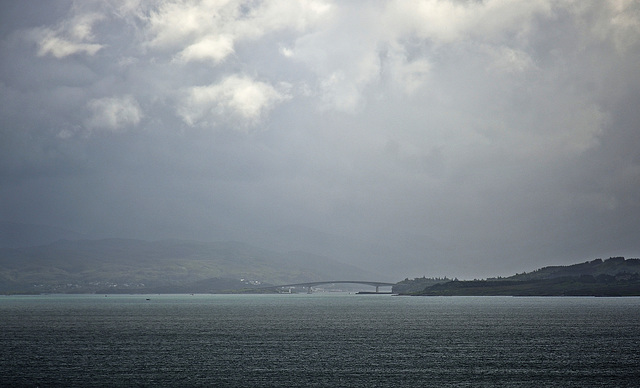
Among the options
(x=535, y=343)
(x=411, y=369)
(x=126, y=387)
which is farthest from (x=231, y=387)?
(x=535, y=343)

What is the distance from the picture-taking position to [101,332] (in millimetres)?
128375

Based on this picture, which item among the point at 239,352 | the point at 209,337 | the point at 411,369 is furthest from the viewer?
the point at 209,337

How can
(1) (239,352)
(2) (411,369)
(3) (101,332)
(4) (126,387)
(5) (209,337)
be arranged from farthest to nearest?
(3) (101,332) < (5) (209,337) < (1) (239,352) < (2) (411,369) < (4) (126,387)

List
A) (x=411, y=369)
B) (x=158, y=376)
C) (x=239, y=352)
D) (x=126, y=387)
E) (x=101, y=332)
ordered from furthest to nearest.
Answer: (x=101, y=332) → (x=239, y=352) → (x=411, y=369) → (x=158, y=376) → (x=126, y=387)

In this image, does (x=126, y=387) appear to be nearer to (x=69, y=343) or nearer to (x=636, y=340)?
(x=69, y=343)

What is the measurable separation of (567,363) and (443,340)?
3143 centimetres

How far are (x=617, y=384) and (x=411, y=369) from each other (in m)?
22.8

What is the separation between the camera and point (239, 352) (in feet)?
303

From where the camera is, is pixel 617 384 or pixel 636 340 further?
pixel 636 340

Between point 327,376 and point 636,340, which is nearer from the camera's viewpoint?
point 327,376

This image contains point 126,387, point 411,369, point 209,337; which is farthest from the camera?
point 209,337

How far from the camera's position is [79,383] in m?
66.5

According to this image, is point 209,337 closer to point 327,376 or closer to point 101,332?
point 101,332

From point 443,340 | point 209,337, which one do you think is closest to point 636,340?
point 443,340
